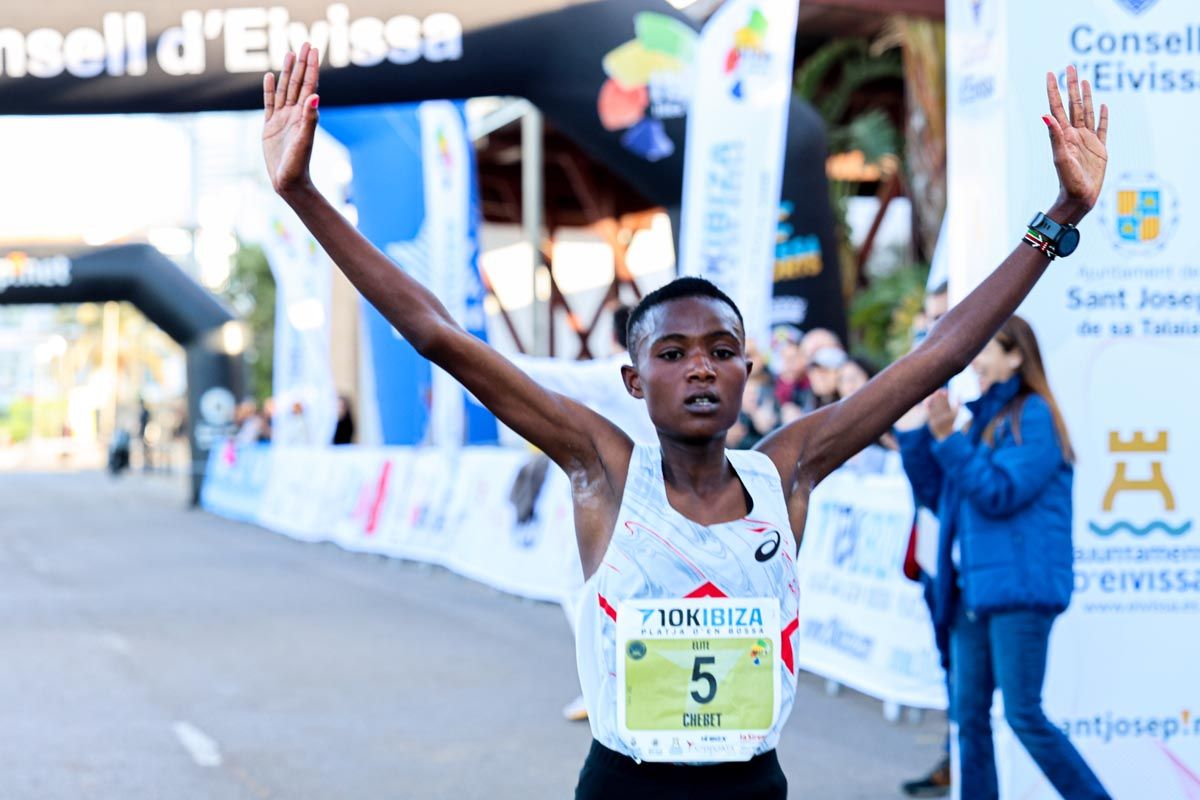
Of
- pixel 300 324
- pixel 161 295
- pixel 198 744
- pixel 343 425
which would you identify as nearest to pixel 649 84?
pixel 198 744

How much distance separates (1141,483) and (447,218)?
11.8 meters

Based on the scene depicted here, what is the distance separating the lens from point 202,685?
30.5ft

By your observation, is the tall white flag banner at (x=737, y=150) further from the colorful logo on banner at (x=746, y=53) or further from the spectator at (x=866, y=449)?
the spectator at (x=866, y=449)

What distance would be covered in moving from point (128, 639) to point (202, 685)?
2129 mm

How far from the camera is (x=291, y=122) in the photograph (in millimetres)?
3064

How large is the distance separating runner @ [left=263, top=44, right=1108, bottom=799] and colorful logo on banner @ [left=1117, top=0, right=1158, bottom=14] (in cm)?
316

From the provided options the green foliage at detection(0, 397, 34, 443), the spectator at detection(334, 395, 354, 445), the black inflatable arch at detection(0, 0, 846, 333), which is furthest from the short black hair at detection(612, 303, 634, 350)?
the green foliage at detection(0, 397, 34, 443)

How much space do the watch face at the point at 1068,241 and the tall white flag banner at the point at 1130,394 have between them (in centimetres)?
223

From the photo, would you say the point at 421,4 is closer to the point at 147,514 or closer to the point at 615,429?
the point at 615,429

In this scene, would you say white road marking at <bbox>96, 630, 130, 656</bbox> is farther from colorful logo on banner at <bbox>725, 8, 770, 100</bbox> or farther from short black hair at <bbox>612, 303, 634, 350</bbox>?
colorful logo on banner at <bbox>725, 8, 770, 100</bbox>

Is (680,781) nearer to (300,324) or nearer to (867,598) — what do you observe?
(867,598)

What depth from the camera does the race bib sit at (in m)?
2.85

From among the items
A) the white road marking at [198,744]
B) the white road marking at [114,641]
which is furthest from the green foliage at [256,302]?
the white road marking at [198,744]

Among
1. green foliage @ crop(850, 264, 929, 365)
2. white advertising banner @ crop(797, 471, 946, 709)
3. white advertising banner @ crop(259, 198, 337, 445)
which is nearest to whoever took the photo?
white advertising banner @ crop(797, 471, 946, 709)
